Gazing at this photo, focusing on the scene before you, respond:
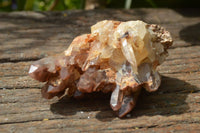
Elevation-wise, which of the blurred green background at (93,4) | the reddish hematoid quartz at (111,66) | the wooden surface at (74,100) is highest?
the reddish hematoid quartz at (111,66)

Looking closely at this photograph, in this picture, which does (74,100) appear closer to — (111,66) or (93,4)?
(111,66)

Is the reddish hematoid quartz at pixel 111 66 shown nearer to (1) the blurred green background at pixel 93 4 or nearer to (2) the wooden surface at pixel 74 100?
(2) the wooden surface at pixel 74 100

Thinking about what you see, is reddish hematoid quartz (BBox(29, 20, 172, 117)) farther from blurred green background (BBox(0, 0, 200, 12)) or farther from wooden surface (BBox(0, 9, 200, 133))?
blurred green background (BBox(0, 0, 200, 12))

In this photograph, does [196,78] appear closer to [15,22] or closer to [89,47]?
[89,47]

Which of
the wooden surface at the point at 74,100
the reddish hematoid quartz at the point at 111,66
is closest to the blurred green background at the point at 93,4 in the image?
the wooden surface at the point at 74,100

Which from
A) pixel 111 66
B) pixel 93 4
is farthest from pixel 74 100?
pixel 93 4
